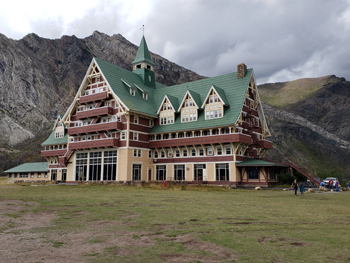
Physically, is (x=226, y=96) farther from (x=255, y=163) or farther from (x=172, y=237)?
(x=172, y=237)

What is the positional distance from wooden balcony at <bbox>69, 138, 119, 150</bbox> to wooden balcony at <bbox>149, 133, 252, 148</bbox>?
25.1 ft

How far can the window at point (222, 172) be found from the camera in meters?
49.3

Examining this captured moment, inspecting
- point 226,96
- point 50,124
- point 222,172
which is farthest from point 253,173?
point 50,124

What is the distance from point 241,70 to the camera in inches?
2201

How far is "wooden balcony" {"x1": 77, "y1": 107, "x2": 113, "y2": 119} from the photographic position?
5547 cm

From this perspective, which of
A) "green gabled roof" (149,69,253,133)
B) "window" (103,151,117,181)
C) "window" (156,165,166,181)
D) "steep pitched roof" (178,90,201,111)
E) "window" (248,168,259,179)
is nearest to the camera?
"window" (248,168,259,179)

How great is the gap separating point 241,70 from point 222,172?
63.4 ft

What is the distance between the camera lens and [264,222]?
1309 centimetres

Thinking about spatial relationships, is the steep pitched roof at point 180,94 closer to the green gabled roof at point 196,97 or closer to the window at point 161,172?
the green gabled roof at point 196,97

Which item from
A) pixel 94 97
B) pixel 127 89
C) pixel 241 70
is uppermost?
pixel 241 70

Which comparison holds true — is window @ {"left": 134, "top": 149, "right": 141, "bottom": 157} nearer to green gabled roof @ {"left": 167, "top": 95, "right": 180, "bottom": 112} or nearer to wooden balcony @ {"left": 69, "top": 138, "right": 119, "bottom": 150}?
wooden balcony @ {"left": 69, "top": 138, "right": 119, "bottom": 150}

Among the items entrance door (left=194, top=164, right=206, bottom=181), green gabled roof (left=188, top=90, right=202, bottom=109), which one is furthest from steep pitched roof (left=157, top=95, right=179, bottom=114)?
entrance door (left=194, top=164, right=206, bottom=181)

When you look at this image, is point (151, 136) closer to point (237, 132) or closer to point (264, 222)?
point (237, 132)

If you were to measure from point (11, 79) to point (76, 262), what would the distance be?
7693 inches
